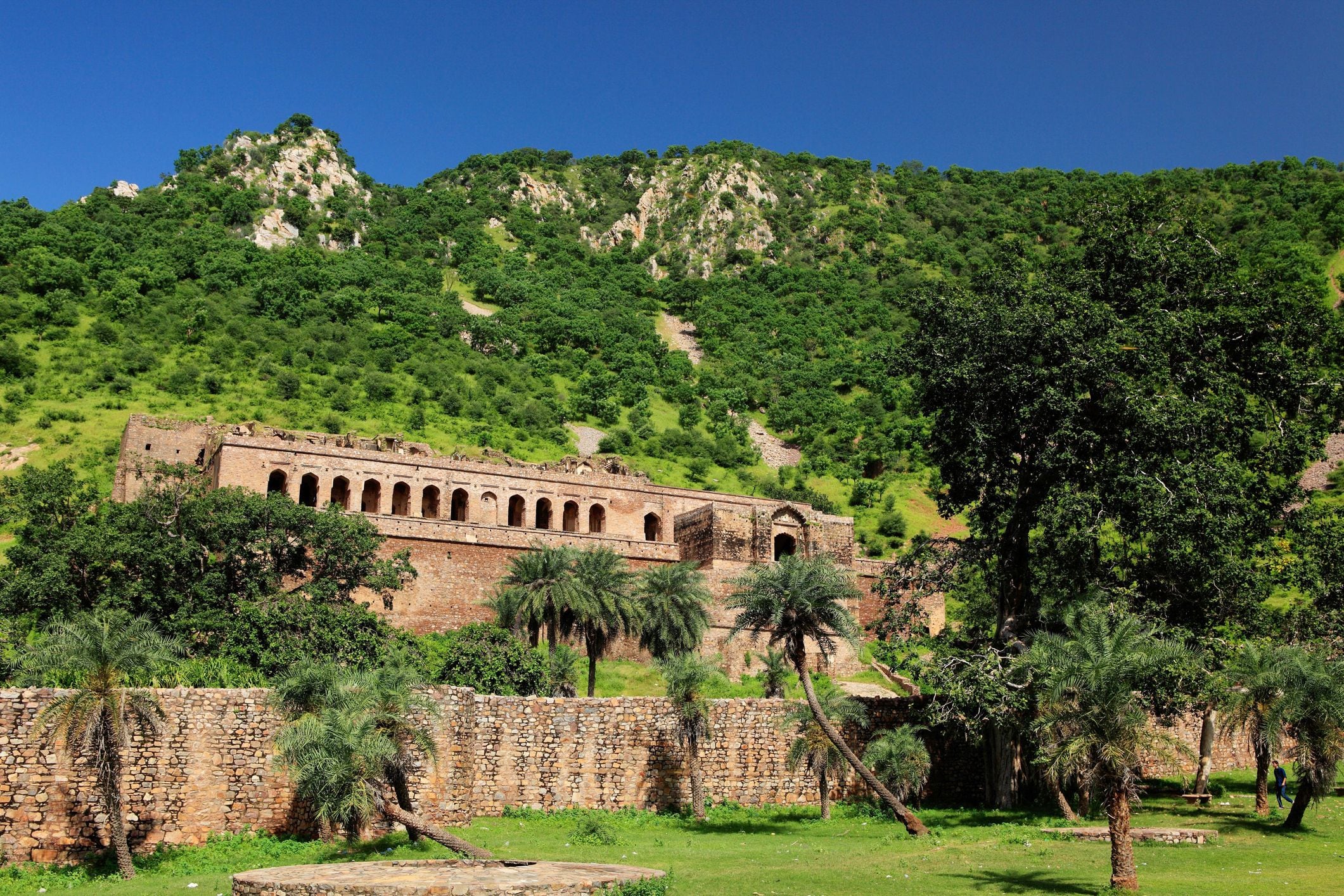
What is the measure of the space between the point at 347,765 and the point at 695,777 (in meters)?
7.94

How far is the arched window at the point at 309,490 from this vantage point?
5253 centimetres

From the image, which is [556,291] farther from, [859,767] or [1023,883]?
[1023,883]

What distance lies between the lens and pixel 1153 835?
2077cm

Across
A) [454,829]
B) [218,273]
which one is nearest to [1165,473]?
[454,829]

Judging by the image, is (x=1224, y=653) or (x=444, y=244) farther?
(x=444, y=244)

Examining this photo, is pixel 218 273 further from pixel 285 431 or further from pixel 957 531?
pixel 957 531

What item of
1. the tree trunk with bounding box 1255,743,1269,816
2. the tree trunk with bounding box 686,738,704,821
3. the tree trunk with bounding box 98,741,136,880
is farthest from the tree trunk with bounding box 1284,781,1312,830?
the tree trunk with bounding box 98,741,136,880

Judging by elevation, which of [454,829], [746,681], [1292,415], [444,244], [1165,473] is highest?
[444,244]

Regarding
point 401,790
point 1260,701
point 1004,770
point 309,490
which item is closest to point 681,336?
point 309,490

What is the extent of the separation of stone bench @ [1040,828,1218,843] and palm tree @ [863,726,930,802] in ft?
13.1

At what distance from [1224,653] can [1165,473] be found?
407cm

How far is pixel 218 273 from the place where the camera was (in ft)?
318

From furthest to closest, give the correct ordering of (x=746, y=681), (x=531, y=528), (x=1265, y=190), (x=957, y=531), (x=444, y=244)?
(x=444, y=244) → (x=1265, y=190) → (x=957, y=531) → (x=531, y=528) → (x=746, y=681)

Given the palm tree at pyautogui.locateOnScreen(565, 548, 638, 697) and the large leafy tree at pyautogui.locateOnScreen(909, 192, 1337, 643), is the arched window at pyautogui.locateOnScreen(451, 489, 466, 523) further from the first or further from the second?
the large leafy tree at pyautogui.locateOnScreen(909, 192, 1337, 643)
